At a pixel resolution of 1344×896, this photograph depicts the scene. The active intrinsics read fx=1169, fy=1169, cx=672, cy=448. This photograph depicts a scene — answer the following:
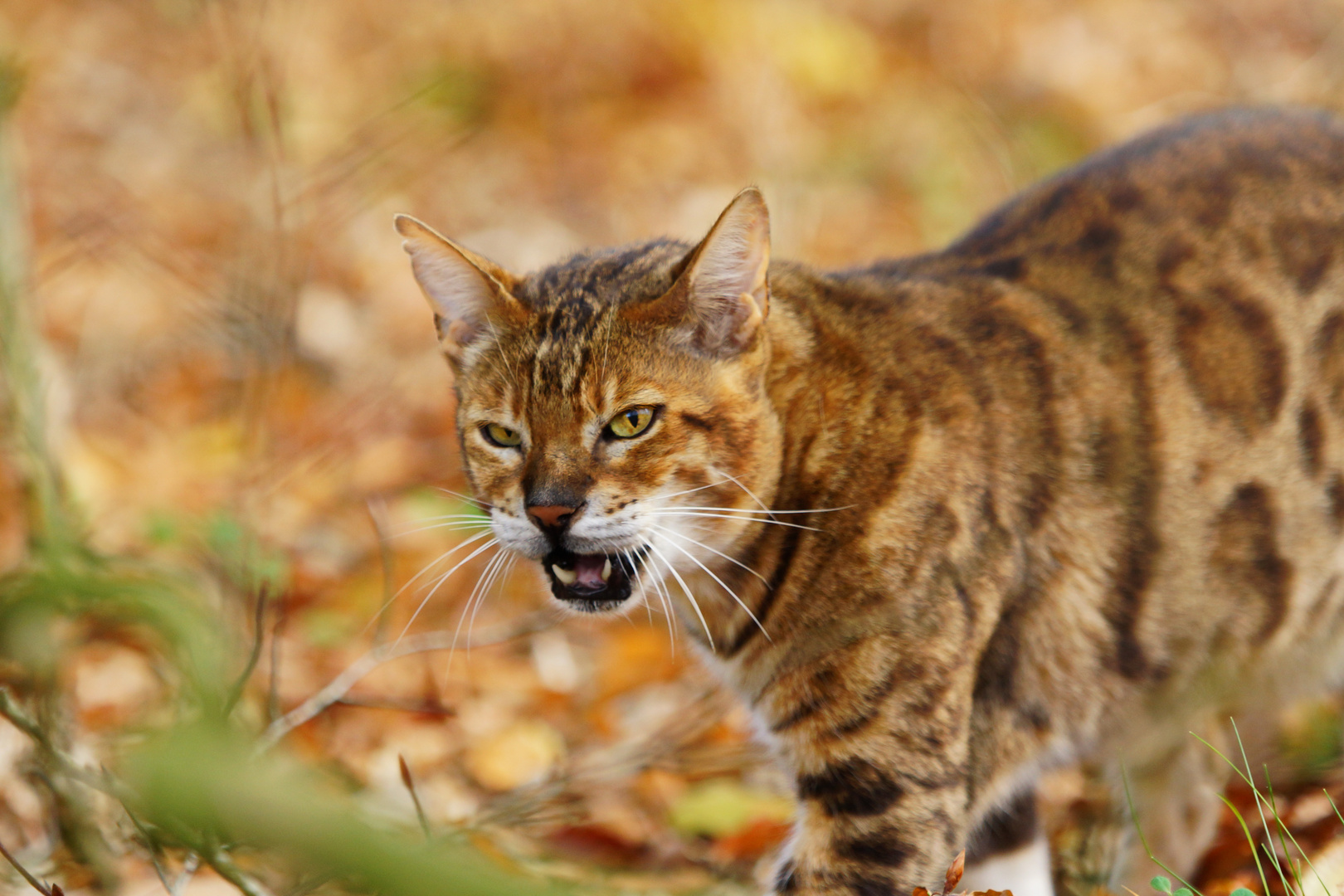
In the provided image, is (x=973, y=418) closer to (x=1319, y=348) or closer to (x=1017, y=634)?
(x=1017, y=634)

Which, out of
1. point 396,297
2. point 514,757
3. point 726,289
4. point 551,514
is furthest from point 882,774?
point 396,297

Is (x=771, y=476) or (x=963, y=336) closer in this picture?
(x=771, y=476)

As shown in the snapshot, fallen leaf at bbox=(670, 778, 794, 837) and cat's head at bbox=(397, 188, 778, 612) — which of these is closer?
cat's head at bbox=(397, 188, 778, 612)

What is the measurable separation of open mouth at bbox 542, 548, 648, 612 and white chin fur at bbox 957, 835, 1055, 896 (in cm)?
121

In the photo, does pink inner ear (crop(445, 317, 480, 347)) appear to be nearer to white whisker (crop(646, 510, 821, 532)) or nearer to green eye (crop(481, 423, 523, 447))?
green eye (crop(481, 423, 523, 447))

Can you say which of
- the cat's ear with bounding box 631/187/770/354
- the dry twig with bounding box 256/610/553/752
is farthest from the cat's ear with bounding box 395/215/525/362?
the dry twig with bounding box 256/610/553/752

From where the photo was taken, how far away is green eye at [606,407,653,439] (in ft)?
8.27

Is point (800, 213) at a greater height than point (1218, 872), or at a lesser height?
greater

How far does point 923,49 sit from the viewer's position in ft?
25.7

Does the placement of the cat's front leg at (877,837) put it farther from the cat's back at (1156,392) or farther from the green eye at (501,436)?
the green eye at (501,436)

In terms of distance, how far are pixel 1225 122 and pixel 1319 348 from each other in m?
0.72

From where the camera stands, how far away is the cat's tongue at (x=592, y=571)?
2.59 meters

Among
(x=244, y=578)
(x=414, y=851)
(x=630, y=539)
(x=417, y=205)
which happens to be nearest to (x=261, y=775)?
(x=414, y=851)

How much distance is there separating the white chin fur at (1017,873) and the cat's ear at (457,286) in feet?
5.98
